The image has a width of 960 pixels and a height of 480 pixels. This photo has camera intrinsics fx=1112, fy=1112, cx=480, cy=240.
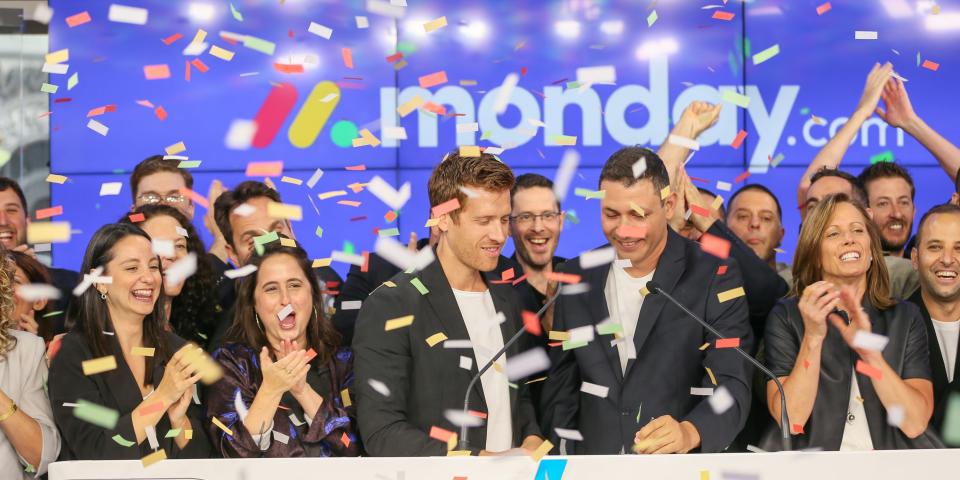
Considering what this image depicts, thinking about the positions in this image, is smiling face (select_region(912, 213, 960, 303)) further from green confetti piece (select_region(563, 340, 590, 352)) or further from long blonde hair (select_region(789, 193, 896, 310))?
green confetti piece (select_region(563, 340, 590, 352))

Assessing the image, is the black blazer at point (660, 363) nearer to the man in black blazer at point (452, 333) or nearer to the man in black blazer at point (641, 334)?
the man in black blazer at point (641, 334)

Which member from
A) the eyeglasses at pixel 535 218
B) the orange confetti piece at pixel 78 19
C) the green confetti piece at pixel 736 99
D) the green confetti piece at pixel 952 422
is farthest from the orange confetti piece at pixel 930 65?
the orange confetti piece at pixel 78 19

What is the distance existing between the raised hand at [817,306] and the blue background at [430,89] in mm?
2433

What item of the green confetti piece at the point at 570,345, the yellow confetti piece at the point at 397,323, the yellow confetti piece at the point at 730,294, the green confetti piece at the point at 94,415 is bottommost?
the green confetti piece at the point at 94,415

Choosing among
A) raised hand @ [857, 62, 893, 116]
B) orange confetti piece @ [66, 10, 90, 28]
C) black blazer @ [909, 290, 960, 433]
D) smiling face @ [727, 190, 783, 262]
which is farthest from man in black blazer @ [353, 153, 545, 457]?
orange confetti piece @ [66, 10, 90, 28]

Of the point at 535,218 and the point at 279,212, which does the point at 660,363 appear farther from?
the point at 279,212

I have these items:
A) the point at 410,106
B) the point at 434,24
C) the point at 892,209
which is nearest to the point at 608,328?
the point at 892,209

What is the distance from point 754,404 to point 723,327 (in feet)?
1.11

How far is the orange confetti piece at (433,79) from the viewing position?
537 centimetres

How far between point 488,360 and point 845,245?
1.09 metres

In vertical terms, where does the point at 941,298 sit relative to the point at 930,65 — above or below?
below

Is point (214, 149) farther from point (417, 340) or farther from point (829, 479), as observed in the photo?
point (829, 479)

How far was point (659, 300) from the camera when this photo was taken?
3.09 metres

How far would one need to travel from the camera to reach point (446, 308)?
3.05 meters
